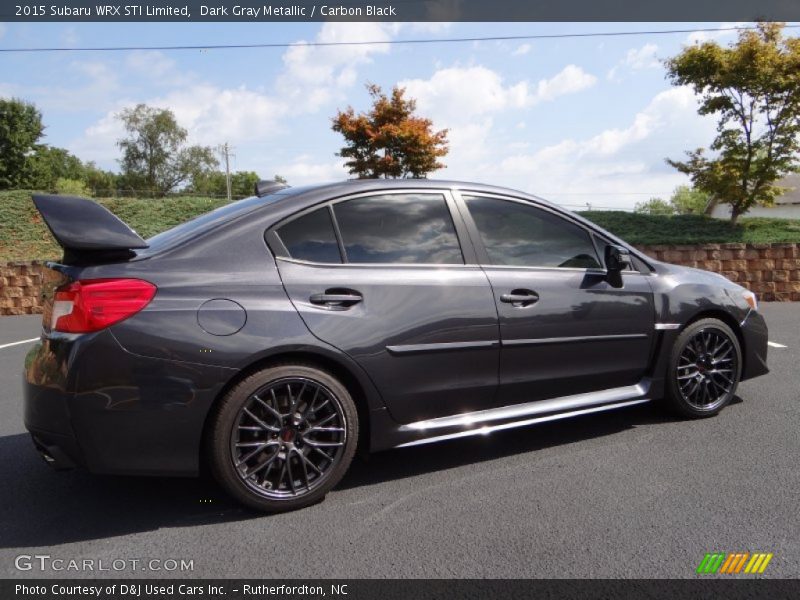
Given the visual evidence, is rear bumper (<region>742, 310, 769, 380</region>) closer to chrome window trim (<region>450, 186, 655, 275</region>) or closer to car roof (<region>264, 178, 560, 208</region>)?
chrome window trim (<region>450, 186, 655, 275</region>)

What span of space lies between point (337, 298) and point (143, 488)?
57.2 inches

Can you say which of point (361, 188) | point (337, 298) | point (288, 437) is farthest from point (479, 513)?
point (361, 188)

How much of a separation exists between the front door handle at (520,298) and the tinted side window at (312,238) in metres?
0.93

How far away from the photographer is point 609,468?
3395mm

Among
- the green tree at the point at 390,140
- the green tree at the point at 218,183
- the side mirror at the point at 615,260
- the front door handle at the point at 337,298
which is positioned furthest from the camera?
the green tree at the point at 218,183

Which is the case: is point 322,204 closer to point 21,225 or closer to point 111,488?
point 111,488

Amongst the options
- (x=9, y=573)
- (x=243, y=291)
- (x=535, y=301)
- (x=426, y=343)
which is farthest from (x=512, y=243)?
(x=9, y=573)

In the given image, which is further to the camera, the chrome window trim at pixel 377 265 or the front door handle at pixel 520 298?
the front door handle at pixel 520 298

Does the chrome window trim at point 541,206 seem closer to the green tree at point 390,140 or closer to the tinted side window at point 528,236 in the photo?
the tinted side window at point 528,236

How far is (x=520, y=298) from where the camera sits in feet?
11.3

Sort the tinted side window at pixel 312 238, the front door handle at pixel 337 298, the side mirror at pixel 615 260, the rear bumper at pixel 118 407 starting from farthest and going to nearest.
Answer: the side mirror at pixel 615 260, the tinted side window at pixel 312 238, the front door handle at pixel 337 298, the rear bumper at pixel 118 407

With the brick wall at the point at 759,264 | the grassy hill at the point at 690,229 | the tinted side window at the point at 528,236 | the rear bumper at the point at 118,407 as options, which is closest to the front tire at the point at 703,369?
the tinted side window at the point at 528,236

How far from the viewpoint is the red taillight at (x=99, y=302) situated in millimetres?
2643

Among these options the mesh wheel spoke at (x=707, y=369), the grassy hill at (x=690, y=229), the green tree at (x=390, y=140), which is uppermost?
the green tree at (x=390, y=140)
